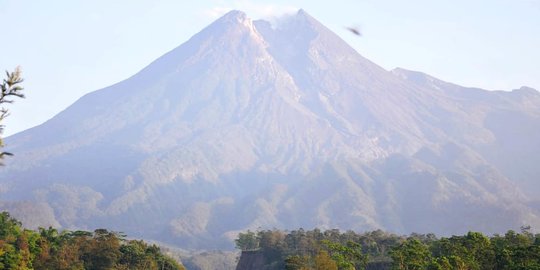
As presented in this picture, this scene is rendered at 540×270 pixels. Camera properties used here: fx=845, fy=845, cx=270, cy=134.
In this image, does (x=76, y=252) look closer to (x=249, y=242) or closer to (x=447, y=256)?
(x=447, y=256)

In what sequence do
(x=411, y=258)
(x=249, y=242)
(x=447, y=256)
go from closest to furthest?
(x=411, y=258), (x=447, y=256), (x=249, y=242)

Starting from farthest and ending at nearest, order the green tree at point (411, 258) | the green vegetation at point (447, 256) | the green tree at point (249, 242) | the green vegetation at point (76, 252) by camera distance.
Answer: the green tree at point (249, 242)
the green vegetation at point (76, 252)
the green tree at point (411, 258)
the green vegetation at point (447, 256)

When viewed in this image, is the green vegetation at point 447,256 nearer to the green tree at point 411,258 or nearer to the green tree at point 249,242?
the green tree at point 411,258

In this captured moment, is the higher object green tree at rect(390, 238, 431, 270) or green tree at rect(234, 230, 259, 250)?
green tree at rect(234, 230, 259, 250)

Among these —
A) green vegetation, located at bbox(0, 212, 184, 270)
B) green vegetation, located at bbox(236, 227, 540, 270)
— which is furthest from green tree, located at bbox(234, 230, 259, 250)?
green vegetation, located at bbox(0, 212, 184, 270)

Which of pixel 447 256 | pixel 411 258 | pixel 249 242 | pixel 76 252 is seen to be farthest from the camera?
pixel 249 242

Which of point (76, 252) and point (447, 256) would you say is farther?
point (76, 252)

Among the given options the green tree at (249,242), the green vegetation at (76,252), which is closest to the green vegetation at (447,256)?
the green vegetation at (76,252)

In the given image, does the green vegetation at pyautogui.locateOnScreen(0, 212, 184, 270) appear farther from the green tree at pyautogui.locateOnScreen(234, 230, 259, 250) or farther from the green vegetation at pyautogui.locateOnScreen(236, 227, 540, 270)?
the green tree at pyautogui.locateOnScreen(234, 230, 259, 250)

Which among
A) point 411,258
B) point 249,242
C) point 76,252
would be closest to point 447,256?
point 411,258
